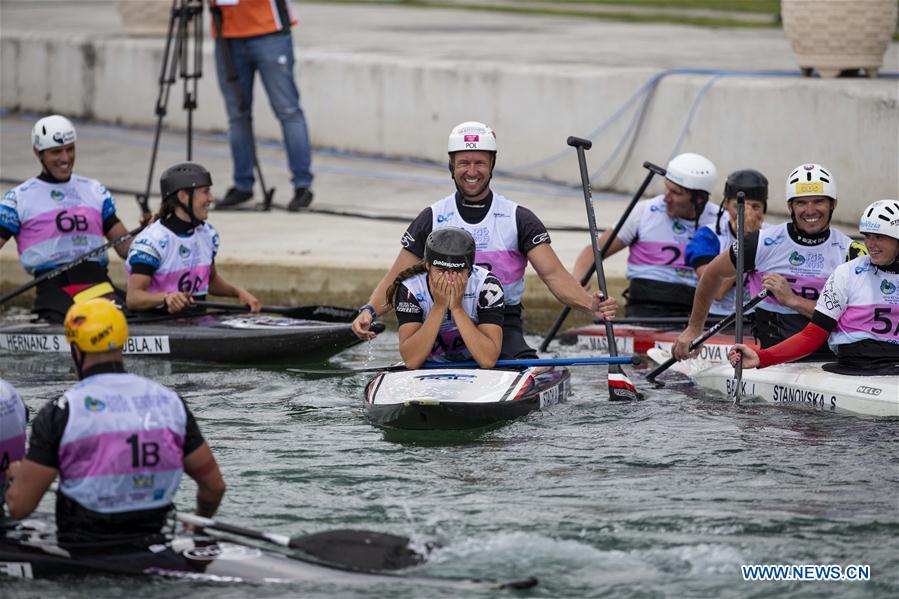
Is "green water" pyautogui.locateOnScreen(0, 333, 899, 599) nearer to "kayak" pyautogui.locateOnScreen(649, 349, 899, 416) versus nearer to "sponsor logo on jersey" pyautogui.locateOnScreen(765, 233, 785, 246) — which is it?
"kayak" pyautogui.locateOnScreen(649, 349, 899, 416)

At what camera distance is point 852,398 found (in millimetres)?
8875

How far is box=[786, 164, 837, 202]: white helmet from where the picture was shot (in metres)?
9.16

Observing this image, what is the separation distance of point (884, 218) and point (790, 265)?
45.0 inches

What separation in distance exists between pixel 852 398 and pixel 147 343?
4664 mm

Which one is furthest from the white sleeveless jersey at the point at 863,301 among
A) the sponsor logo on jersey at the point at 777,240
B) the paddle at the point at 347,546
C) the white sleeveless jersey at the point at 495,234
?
the paddle at the point at 347,546

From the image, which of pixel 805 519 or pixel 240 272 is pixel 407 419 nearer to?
pixel 805 519

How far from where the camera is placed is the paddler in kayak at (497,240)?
9320mm

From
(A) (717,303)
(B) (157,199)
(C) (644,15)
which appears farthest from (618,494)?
(C) (644,15)

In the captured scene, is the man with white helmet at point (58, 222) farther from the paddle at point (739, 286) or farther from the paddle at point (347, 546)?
the paddle at point (347, 546)

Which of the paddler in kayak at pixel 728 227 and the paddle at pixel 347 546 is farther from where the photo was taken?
the paddler in kayak at pixel 728 227

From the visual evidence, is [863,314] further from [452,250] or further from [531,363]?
[452,250]

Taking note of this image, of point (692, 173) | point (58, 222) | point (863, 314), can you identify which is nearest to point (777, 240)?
point (863, 314)

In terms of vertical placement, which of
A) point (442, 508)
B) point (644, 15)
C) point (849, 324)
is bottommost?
point (442, 508)

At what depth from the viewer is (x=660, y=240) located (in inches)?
443
